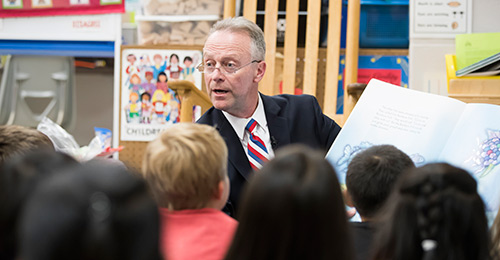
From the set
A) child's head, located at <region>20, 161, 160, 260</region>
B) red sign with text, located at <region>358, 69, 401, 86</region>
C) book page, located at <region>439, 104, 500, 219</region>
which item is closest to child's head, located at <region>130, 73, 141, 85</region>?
red sign with text, located at <region>358, 69, 401, 86</region>

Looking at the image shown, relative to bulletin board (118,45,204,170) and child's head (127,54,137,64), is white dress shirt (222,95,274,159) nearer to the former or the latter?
bulletin board (118,45,204,170)

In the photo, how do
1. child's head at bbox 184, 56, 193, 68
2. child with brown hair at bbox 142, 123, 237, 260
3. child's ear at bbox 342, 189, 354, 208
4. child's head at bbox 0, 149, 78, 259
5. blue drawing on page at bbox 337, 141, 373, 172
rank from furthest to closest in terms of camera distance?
child's head at bbox 184, 56, 193, 68
blue drawing on page at bbox 337, 141, 373, 172
child's ear at bbox 342, 189, 354, 208
child with brown hair at bbox 142, 123, 237, 260
child's head at bbox 0, 149, 78, 259

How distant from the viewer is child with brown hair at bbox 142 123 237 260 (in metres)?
0.95

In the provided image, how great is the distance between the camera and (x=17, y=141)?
115 cm

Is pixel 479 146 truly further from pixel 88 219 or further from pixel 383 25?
pixel 383 25

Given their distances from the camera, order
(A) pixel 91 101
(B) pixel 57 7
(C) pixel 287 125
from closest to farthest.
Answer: (C) pixel 287 125 → (B) pixel 57 7 → (A) pixel 91 101

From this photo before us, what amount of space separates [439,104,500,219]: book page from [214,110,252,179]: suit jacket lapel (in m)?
0.58

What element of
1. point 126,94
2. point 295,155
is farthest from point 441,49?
point 295,155

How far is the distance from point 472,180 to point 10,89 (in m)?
3.47

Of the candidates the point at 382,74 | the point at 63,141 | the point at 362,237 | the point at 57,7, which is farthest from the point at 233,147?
the point at 57,7

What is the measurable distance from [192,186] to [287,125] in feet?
3.21

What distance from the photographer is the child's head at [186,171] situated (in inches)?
40.0

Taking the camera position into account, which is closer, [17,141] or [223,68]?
[17,141]

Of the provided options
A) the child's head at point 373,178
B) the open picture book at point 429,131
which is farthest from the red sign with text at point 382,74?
the child's head at point 373,178
